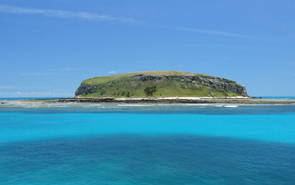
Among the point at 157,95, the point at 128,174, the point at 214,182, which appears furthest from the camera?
the point at 157,95

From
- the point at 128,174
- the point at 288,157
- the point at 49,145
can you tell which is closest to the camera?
the point at 128,174

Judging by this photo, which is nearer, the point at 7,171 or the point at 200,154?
the point at 7,171

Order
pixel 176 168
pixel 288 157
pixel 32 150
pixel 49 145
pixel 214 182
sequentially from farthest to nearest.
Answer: pixel 49 145, pixel 32 150, pixel 288 157, pixel 176 168, pixel 214 182

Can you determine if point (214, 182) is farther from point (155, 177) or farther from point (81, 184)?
point (81, 184)

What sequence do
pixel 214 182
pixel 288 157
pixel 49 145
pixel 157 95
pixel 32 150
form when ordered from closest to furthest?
1. pixel 214 182
2. pixel 288 157
3. pixel 32 150
4. pixel 49 145
5. pixel 157 95

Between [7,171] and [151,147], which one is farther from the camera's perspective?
[151,147]

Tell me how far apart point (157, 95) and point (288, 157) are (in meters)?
173

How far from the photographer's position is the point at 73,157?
19.5 metres

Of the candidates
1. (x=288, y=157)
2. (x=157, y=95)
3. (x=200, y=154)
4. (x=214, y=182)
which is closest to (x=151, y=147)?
(x=200, y=154)

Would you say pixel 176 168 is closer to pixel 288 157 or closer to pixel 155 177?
pixel 155 177

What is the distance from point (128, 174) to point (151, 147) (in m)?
8.24

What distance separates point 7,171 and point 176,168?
37.7 feet

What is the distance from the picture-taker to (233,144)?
25.0 meters

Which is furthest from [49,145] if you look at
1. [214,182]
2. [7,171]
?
[214,182]
